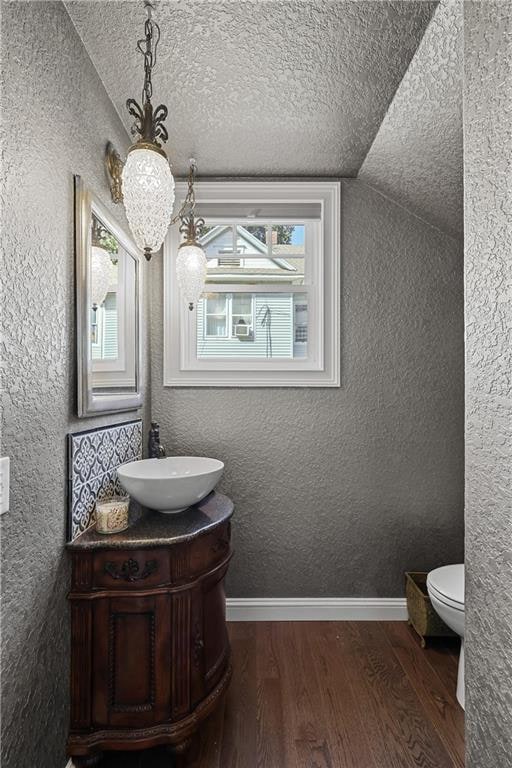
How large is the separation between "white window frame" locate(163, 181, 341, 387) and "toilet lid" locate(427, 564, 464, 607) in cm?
105

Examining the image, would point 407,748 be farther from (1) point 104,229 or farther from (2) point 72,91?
(2) point 72,91

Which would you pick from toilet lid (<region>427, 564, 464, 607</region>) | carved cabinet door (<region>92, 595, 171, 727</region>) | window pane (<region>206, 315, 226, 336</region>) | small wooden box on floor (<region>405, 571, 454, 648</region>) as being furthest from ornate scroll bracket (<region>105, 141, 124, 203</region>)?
small wooden box on floor (<region>405, 571, 454, 648</region>)

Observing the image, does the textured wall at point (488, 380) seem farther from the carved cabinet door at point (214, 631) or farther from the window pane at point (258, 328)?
the window pane at point (258, 328)

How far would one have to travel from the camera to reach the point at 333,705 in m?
1.69

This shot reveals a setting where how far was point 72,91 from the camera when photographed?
1391 mm

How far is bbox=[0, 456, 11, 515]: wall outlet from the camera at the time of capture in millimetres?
979

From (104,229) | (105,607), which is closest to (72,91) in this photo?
(104,229)

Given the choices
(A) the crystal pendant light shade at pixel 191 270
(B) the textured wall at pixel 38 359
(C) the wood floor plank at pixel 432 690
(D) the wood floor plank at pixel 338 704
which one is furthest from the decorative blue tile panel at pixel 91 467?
(C) the wood floor plank at pixel 432 690

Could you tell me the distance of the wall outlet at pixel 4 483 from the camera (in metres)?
0.98

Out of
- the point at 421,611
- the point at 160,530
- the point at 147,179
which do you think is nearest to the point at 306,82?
the point at 147,179

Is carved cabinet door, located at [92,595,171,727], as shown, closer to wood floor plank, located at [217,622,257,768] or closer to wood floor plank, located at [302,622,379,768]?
wood floor plank, located at [217,622,257,768]

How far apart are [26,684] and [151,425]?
1260 millimetres

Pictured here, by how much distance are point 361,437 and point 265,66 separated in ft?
5.78

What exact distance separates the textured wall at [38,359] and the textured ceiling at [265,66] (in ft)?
0.71
